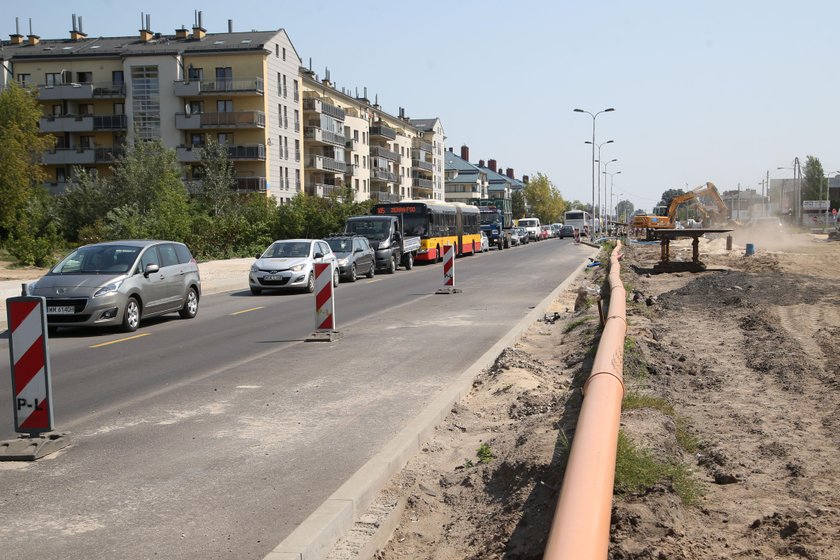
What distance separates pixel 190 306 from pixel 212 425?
10261mm

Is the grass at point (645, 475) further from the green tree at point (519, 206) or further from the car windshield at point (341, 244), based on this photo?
the green tree at point (519, 206)

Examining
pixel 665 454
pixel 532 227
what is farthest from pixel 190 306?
pixel 532 227

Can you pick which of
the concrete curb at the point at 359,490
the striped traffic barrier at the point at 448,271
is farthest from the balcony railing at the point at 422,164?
the concrete curb at the point at 359,490

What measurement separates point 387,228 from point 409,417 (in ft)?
86.8

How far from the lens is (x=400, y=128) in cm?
10800

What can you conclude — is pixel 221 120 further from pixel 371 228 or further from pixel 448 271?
pixel 448 271

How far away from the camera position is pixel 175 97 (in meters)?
66.6

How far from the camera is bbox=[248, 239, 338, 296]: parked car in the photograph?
76.6ft

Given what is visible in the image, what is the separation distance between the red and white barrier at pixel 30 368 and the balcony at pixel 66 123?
219 ft

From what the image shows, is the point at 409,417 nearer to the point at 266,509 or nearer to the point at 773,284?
the point at 266,509

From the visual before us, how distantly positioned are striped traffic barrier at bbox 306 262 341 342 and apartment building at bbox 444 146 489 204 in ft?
418

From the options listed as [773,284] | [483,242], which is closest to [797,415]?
[773,284]

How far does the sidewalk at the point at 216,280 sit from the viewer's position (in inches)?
923

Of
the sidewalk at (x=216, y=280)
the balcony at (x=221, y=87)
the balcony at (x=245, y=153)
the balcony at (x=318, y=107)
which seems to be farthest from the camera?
the balcony at (x=318, y=107)
